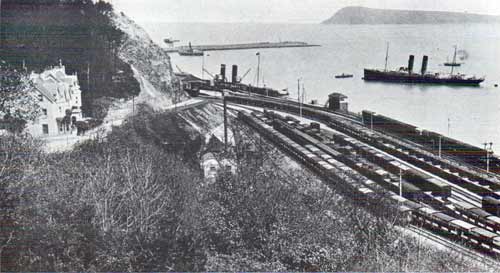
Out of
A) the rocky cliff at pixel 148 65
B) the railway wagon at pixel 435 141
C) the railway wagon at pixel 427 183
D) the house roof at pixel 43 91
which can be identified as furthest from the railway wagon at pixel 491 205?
the house roof at pixel 43 91

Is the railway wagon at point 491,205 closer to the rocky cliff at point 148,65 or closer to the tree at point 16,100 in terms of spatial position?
the rocky cliff at point 148,65

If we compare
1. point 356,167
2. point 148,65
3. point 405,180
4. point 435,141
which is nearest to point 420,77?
point 435,141

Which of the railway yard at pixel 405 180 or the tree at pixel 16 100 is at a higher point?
the tree at pixel 16 100

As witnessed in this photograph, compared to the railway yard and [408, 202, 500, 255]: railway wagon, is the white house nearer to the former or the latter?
the railway yard

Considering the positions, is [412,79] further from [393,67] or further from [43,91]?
[43,91]

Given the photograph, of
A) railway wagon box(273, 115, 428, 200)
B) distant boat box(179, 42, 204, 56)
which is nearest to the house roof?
railway wagon box(273, 115, 428, 200)
